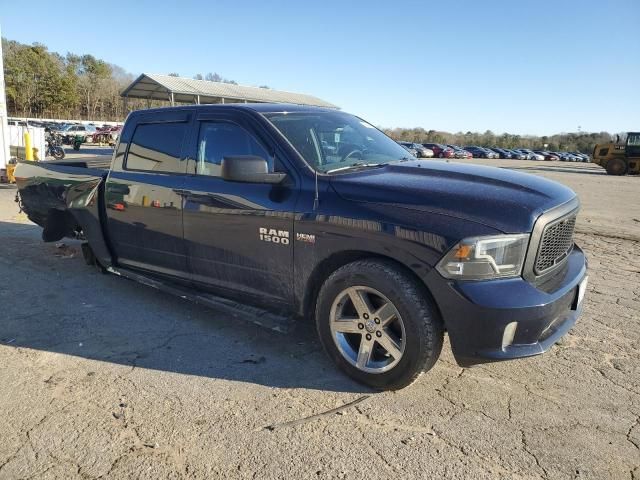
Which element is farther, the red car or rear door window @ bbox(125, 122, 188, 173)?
the red car

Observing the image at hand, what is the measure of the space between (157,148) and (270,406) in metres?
2.63

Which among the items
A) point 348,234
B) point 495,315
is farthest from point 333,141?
point 495,315

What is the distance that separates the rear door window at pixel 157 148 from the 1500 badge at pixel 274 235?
3.61 feet

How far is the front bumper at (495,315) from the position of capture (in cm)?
265

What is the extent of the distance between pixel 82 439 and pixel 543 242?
2.86 meters

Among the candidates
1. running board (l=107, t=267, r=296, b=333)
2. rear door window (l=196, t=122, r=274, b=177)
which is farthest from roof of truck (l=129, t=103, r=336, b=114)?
running board (l=107, t=267, r=296, b=333)

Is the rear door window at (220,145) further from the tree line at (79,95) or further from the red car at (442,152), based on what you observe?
the tree line at (79,95)

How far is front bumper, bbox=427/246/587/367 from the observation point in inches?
104

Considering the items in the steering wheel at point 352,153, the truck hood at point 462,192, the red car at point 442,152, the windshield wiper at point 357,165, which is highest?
the red car at point 442,152

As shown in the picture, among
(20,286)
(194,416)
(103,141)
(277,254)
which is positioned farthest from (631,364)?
(103,141)

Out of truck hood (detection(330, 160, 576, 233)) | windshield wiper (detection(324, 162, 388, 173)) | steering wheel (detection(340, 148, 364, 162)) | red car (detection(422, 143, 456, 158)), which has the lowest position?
truck hood (detection(330, 160, 576, 233))

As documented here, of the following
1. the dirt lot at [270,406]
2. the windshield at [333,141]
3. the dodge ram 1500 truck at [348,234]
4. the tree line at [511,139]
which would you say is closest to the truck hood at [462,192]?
the dodge ram 1500 truck at [348,234]

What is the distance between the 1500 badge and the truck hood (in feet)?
1.67

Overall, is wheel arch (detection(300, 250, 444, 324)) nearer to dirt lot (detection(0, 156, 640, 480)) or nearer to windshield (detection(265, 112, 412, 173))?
dirt lot (detection(0, 156, 640, 480))
